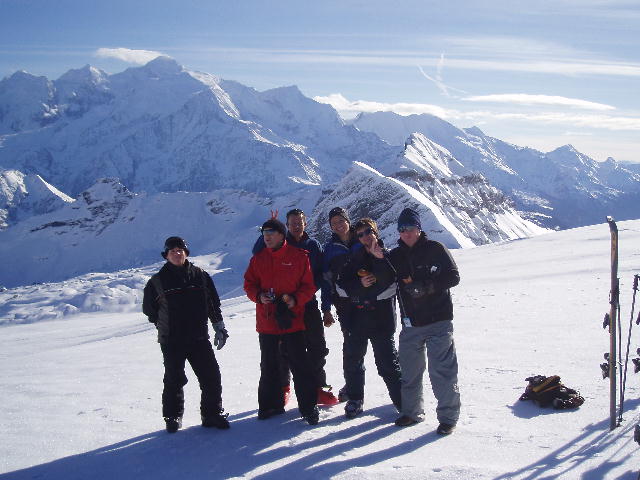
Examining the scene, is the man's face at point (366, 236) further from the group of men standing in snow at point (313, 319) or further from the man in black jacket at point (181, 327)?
the man in black jacket at point (181, 327)

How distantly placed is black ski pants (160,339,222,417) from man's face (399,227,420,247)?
2.73 meters

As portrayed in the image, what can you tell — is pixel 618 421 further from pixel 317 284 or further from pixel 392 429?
pixel 317 284

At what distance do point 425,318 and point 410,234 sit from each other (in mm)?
958

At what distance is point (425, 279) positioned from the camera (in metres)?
5.93

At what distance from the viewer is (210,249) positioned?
468 feet

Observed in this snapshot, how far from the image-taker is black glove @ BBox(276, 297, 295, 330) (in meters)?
6.28

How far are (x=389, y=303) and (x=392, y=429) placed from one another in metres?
1.45

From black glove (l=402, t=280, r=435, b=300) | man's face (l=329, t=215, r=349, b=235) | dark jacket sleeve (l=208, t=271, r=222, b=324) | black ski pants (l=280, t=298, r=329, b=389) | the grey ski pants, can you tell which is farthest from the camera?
man's face (l=329, t=215, r=349, b=235)

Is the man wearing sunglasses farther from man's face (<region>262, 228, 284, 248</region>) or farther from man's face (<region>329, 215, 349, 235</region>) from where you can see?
man's face (<region>262, 228, 284, 248</region>)

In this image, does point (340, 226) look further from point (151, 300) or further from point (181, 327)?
point (151, 300)

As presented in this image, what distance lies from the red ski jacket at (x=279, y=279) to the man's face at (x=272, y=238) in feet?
0.25

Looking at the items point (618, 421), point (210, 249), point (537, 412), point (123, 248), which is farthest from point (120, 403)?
point (123, 248)

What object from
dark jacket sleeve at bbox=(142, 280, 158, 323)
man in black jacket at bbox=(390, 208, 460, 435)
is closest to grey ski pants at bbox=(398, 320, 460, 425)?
man in black jacket at bbox=(390, 208, 460, 435)

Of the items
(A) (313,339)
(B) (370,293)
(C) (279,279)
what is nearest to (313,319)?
(A) (313,339)
